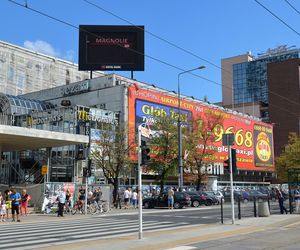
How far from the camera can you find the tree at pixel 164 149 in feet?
154

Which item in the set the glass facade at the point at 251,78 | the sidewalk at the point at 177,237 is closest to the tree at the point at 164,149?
the sidewalk at the point at 177,237

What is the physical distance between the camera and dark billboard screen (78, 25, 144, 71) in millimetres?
57375

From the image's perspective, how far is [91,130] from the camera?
47.3m

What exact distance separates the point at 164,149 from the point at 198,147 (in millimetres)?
7445

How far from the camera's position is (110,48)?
190ft

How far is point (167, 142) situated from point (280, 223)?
90.4 feet

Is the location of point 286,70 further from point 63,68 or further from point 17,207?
point 17,207

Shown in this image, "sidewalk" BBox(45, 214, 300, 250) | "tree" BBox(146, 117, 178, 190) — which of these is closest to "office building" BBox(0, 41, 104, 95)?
"tree" BBox(146, 117, 178, 190)

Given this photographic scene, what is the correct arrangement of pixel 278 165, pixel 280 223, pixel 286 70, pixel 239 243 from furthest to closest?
pixel 286 70, pixel 278 165, pixel 280 223, pixel 239 243

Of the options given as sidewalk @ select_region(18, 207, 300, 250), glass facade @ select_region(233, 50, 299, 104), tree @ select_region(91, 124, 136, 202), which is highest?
glass facade @ select_region(233, 50, 299, 104)

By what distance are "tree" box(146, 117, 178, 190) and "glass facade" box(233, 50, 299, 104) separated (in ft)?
351

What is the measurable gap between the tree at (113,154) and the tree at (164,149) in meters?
5.37

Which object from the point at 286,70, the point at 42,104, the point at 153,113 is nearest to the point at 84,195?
the point at 153,113

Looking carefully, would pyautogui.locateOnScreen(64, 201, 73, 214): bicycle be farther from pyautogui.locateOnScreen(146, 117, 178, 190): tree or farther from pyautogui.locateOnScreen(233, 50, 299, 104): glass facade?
pyautogui.locateOnScreen(233, 50, 299, 104): glass facade
